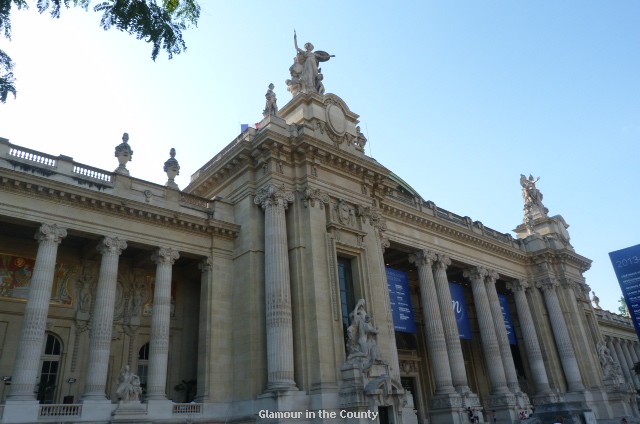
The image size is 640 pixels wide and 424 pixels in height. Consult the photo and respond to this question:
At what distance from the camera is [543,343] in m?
38.3

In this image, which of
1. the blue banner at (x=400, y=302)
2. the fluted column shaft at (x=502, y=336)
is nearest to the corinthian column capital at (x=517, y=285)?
the fluted column shaft at (x=502, y=336)

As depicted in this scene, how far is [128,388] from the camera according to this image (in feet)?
62.2

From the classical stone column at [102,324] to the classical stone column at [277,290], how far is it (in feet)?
19.9

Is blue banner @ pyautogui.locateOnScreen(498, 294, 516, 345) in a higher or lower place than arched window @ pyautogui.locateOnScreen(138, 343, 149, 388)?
higher

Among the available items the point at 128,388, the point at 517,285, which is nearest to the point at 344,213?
the point at 128,388

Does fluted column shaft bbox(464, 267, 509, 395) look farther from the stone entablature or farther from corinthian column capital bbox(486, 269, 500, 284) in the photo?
the stone entablature

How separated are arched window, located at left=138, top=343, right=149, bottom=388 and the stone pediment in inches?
505

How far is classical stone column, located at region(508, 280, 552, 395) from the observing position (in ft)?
116

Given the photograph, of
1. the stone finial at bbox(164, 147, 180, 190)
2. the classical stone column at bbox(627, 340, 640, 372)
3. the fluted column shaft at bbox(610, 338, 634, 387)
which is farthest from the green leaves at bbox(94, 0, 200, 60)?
the classical stone column at bbox(627, 340, 640, 372)

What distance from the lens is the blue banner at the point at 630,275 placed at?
31.4 metres

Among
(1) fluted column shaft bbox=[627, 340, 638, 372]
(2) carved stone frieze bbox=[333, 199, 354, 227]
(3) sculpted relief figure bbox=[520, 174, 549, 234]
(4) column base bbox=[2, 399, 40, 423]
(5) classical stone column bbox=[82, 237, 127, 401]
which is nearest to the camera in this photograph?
(4) column base bbox=[2, 399, 40, 423]

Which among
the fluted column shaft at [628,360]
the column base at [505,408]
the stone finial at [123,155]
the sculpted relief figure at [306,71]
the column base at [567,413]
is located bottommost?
the column base at [567,413]

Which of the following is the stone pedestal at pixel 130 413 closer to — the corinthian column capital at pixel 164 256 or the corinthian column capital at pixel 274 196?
the corinthian column capital at pixel 164 256

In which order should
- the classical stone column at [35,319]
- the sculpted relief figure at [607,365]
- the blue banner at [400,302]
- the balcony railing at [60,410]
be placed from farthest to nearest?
the sculpted relief figure at [607,365] → the blue banner at [400,302] → the balcony railing at [60,410] → the classical stone column at [35,319]
